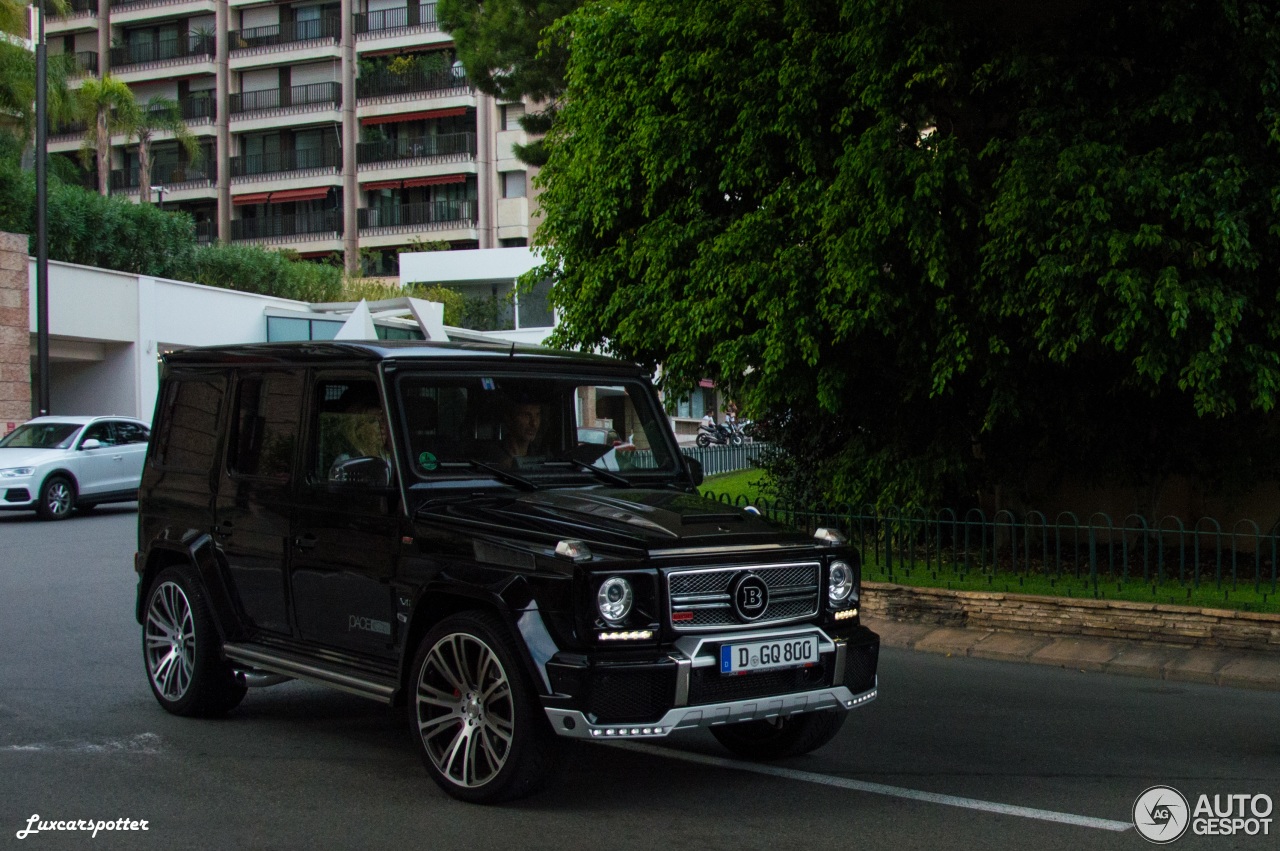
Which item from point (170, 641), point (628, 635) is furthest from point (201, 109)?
point (628, 635)

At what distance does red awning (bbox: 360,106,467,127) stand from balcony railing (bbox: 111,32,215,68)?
910 centimetres

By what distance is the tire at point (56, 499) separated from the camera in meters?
21.4

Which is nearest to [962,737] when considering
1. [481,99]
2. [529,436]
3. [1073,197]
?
[529,436]

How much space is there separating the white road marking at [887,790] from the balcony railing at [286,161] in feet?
204

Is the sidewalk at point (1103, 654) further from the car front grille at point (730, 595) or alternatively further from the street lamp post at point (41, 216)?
the street lamp post at point (41, 216)

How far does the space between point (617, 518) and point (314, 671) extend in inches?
68.1

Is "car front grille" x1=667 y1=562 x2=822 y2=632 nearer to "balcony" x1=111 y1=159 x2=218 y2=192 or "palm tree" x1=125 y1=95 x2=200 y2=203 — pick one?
"palm tree" x1=125 y1=95 x2=200 y2=203

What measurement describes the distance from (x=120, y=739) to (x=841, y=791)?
11.7 ft

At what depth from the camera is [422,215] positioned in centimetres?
6481

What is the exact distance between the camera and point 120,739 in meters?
6.98

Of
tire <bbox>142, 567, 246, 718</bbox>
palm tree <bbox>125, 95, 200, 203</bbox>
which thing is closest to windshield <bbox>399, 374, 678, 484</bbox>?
tire <bbox>142, 567, 246, 718</bbox>

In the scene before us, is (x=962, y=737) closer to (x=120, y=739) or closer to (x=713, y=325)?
(x=120, y=739)

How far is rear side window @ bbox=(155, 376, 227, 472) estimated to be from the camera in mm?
7551

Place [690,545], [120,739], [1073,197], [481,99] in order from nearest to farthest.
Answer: [690,545], [120,739], [1073,197], [481,99]
